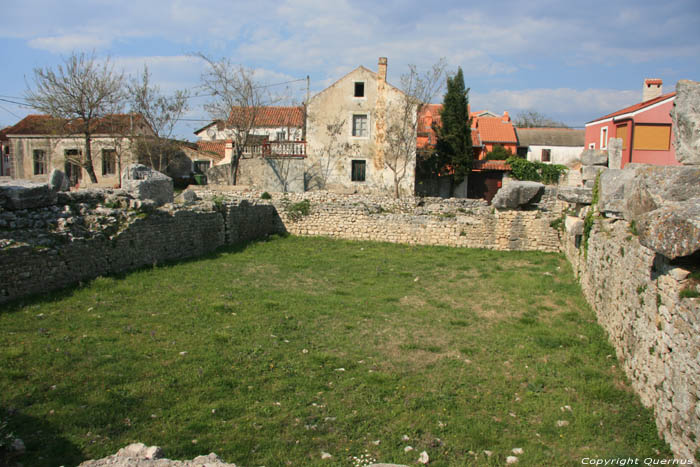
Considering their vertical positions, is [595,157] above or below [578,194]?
above

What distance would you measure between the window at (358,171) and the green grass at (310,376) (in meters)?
14.4

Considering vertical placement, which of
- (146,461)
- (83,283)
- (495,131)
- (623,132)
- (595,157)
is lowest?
(83,283)

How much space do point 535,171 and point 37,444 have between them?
2672 centimetres

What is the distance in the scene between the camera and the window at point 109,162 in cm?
2498

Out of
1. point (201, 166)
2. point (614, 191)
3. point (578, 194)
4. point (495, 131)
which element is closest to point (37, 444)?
point (614, 191)

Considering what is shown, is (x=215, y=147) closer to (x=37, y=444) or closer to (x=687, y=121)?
(x=37, y=444)

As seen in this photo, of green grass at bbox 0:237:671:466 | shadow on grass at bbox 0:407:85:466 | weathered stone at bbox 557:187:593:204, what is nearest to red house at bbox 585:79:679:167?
weathered stone at bbox 557:187:593:204

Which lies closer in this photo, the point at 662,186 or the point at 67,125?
the point at 662,186

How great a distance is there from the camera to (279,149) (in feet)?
79.3

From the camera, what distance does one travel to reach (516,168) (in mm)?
26297

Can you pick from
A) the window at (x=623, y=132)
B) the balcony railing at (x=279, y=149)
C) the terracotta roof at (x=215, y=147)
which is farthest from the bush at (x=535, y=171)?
the terracotta roof at (x=215, y=147)

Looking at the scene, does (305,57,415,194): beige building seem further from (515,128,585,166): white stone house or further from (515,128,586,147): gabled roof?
(515,128,586,147): gabled roof

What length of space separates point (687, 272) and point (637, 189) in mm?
1360

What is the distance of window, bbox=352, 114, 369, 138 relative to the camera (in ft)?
75.2
